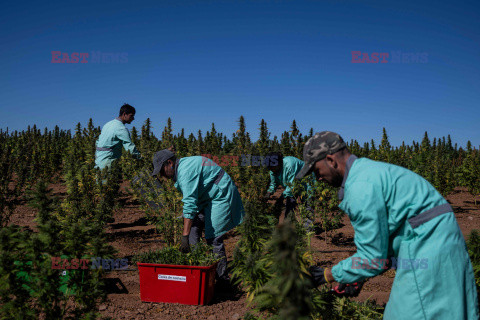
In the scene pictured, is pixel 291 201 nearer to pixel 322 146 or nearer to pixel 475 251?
pixel 475 251

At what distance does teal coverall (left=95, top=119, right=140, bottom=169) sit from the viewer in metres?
6.62

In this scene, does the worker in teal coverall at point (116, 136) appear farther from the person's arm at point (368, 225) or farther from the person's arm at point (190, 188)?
the person's arm at point (368, 225)

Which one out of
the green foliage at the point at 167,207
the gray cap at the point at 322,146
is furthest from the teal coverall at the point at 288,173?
the gray cap at the point at 322,146

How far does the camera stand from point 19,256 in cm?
253

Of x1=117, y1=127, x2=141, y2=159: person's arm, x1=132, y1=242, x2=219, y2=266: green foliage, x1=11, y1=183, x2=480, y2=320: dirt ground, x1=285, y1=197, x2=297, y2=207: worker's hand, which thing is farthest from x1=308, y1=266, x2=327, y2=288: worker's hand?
x1=117, y1=127, x2=141, y2=159: person's arm

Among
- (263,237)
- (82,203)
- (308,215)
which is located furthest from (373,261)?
(82,203)

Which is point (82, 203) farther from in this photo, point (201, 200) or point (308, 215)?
point (308, 215)

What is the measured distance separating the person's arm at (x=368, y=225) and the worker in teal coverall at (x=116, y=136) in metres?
5.42

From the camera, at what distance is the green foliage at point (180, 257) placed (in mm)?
3947

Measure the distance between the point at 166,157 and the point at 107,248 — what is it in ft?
4.72

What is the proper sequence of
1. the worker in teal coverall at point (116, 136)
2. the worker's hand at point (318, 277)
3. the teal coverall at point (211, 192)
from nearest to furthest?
the worker's hand at point (318, 277)
the teal coverall at point (211, 192)
the worker in teal coverall at point (116, 136)

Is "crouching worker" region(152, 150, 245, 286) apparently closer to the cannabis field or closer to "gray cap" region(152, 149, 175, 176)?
"gray cap" region(152, 149, 175, 176)

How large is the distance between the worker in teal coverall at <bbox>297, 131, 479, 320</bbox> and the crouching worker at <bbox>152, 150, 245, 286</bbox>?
250 centimetres

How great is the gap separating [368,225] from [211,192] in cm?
281
